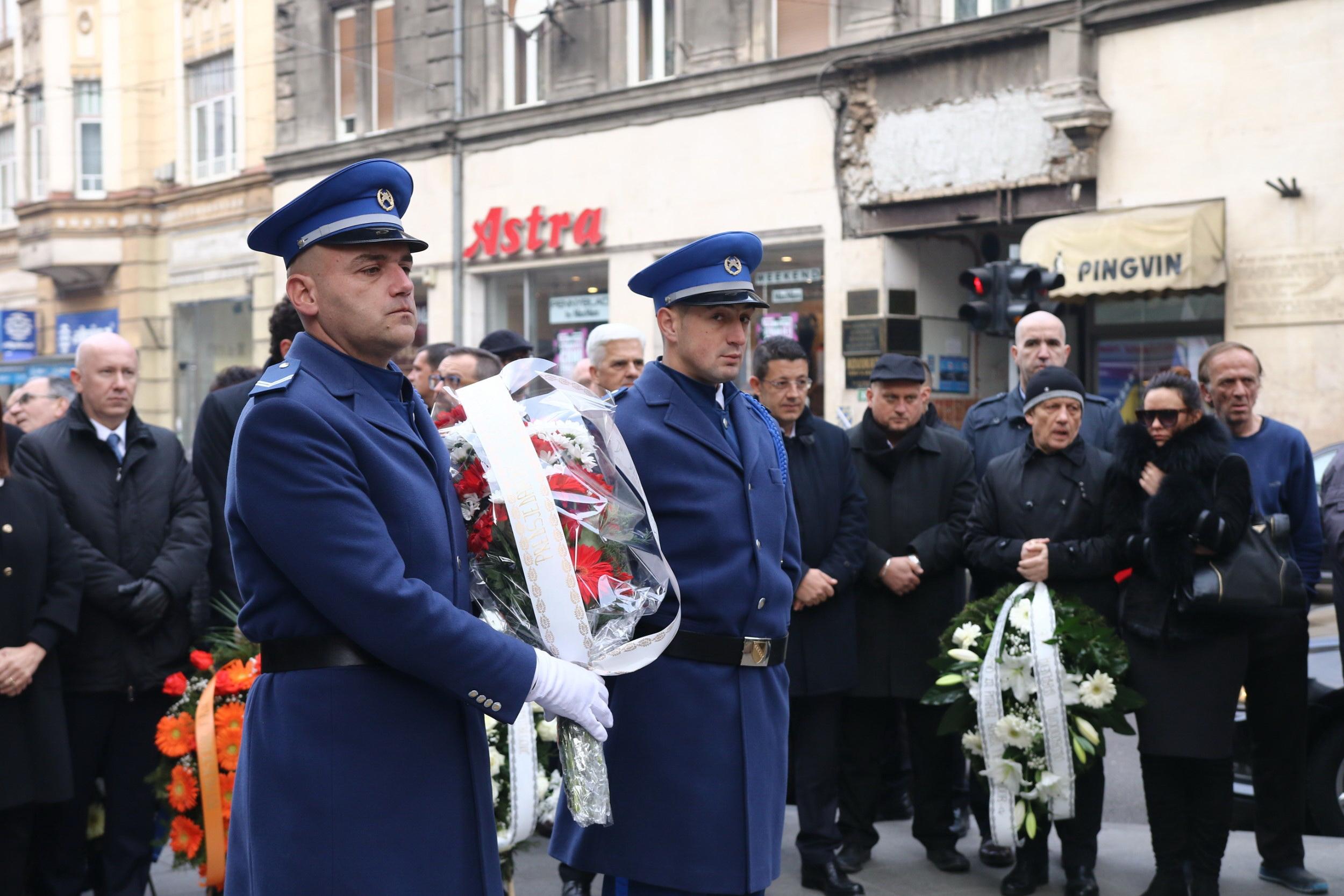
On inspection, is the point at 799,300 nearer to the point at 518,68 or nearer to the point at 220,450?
the point at 518,68

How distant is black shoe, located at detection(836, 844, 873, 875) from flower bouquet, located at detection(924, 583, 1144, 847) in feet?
2.12

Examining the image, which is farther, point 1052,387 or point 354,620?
point 1052,387

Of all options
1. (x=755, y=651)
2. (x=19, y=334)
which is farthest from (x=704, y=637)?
(x=19, y=334)

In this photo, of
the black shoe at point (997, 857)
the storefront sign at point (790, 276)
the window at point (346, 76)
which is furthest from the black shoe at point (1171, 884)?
the window at point (346, 76)

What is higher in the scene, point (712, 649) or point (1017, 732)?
point (712, 649)

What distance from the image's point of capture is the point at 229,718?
16.3 ft

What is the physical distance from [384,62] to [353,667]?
70.2 ft

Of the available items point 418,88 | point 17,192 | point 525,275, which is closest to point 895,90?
point 525,275

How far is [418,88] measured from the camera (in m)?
22.2

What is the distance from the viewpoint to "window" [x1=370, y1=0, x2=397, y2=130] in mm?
22734

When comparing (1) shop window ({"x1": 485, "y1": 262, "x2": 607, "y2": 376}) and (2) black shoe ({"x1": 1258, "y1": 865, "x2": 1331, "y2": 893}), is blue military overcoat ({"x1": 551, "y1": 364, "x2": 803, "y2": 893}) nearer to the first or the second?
(2) black shoe ({"x1": 1258, "y1": 865, "x2": 1331, "y2": 893})

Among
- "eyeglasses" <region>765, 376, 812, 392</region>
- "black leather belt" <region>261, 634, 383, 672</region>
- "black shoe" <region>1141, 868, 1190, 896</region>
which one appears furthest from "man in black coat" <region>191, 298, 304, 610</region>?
"black shoe" <region>1141, 868, 1190, 896</region>

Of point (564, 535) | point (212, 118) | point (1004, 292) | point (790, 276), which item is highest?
point (212, 118)

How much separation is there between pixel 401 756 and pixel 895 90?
583 inches
